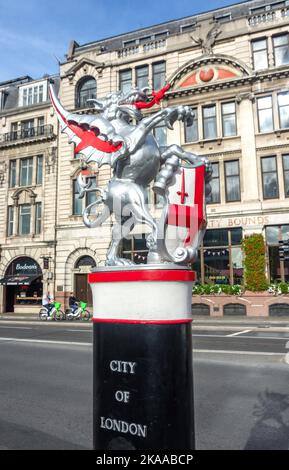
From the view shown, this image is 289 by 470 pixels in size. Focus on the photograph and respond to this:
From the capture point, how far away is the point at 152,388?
2123 mm

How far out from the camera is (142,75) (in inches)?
1103

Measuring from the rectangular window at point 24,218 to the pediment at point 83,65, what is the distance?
11.1 m

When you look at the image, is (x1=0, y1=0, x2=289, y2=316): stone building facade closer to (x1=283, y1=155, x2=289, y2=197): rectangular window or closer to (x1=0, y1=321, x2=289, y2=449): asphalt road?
(x1=283, y1=155, x2=289, y2=197): rectangular window

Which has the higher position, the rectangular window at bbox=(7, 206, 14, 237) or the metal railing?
the metal railing

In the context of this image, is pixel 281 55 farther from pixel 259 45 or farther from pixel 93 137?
pixel 93 137

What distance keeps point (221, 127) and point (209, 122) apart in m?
1.00

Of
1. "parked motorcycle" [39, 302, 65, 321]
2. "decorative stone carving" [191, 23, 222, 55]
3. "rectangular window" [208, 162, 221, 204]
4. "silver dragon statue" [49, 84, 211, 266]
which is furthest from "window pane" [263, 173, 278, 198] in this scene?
"silver dragon statue" [49, 84, 211, 266]

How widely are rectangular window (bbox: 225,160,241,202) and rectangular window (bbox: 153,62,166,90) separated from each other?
26.1ft

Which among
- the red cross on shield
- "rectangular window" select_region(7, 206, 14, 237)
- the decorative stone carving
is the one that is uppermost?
the decorative stone carving

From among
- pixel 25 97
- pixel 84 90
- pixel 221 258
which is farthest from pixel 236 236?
pixel 25 97

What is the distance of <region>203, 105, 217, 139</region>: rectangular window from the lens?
25703 millimetres

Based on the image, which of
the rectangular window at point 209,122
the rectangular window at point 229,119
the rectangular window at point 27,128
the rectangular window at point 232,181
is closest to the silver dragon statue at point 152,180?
the rectangular window at point 232,181

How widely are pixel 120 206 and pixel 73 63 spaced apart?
30.2 meters

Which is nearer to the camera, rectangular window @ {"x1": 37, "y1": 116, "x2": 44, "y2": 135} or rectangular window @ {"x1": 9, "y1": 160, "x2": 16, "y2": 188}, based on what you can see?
rectangular window @ {"x1": 37, "y1": 116, "x2": 44, "y2": 135}
